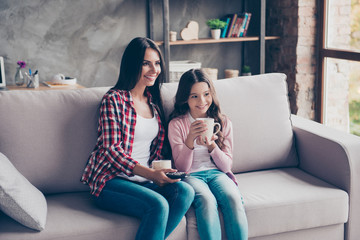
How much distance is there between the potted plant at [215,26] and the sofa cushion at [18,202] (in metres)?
2.64

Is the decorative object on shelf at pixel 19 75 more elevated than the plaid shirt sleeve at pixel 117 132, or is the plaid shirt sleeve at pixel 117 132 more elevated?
the decorative object on shelf at pixel 19 75

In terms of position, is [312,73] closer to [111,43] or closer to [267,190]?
[111,43]

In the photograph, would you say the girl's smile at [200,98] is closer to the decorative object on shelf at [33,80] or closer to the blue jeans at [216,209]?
the blue jeans at [216,209]

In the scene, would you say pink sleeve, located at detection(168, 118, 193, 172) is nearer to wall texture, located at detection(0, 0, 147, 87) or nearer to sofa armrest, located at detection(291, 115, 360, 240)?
sofa armrest, located at detection(291, 115, 360, 240)

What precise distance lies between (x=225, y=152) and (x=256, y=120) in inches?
13.6

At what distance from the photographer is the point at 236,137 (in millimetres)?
2287

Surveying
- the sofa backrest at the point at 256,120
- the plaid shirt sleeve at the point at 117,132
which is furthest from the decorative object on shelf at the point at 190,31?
the plaid shirt sleeve at the point at 117,132

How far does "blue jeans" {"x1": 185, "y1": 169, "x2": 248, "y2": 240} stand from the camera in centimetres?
175

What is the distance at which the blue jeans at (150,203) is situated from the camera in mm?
1685

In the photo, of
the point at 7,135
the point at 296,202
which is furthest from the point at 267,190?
the point at 7,135

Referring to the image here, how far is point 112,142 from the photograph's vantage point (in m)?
1.89

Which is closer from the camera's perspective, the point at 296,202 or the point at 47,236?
the point at 47,236

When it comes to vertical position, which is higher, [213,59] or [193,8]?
[193,8]

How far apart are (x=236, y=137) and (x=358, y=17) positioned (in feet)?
6.14
